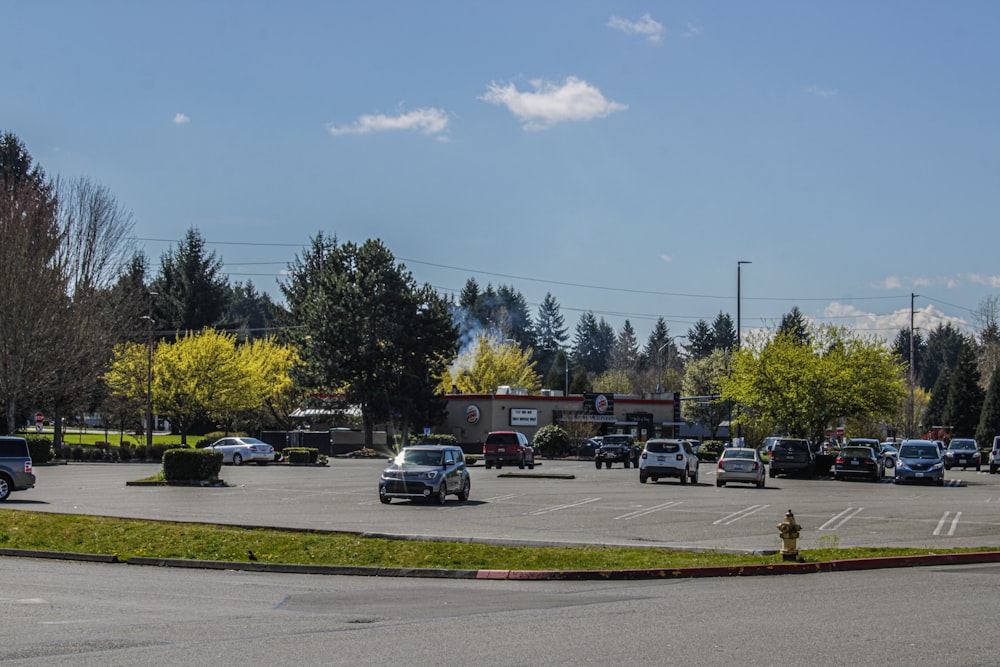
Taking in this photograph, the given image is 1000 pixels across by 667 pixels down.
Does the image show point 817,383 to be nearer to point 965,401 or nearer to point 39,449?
point 39,449

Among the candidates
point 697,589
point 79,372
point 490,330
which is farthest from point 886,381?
point 490,330

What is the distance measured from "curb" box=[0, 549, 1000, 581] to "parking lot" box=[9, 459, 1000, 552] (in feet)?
7.57

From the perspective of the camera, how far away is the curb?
15484 mm

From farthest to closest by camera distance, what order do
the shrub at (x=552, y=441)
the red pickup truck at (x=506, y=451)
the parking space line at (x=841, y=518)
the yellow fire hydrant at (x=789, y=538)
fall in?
the shrub at (x=552, y=441), the red pickup truck at (x=506, y=451), the parking space line at (x=841, y=518), the yellow fire hydrant at (x=789, y=538)

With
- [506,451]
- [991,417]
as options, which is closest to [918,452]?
[506,451]

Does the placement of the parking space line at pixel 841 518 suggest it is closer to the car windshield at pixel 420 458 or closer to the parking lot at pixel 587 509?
the parking lot at pixel 587 509

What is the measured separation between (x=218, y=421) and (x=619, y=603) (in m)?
75.6

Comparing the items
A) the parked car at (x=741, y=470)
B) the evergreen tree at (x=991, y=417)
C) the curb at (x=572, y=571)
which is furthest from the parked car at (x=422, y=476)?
the evergreen tree at (x=991, y=417)

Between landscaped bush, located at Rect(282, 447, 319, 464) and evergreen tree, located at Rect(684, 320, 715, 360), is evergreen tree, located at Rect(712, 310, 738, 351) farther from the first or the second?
landscaped bush, located at Rect(282, 447, 319, 464)

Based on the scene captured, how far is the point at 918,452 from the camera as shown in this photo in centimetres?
4450

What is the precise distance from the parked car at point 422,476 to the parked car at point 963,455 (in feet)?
149

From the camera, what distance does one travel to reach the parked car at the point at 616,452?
55656 mm

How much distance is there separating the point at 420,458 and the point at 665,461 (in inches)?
535

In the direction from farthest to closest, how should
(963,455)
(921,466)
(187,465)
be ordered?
(963,455) → (921,466) → (187,465)
